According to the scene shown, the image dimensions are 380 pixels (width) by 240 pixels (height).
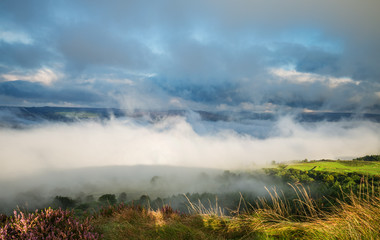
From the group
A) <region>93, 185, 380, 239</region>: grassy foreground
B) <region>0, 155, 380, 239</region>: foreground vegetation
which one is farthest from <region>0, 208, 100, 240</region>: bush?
<region>93, 185, 380, 239</region>: grassy foreground

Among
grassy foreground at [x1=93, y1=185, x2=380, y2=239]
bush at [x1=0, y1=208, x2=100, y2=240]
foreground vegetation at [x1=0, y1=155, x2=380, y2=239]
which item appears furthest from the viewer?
grassy foreground at [x1=93, y1=185, x2=380, y2=239]

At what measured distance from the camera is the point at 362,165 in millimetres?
17031

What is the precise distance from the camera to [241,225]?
7.93m

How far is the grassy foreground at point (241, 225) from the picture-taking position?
624cm

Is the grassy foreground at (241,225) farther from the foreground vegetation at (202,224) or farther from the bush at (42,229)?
the bush at (42,229)

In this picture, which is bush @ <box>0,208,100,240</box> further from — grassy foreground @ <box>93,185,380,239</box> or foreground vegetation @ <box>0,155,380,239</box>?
grassy foreground @ <box>93,185,380,239</box>

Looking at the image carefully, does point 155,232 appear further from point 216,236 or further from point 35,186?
point 35,186

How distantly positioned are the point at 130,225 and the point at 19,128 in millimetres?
135206

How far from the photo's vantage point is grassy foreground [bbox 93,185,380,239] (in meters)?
6.24

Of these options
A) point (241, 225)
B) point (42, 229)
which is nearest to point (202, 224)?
point (241, 225)

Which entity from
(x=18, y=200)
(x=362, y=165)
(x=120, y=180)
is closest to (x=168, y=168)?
(x=120, y=180)

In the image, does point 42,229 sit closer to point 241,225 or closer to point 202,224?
point 202,224

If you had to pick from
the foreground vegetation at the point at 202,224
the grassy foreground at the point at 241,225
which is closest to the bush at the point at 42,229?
the foreground vegetation at the point at 202,224

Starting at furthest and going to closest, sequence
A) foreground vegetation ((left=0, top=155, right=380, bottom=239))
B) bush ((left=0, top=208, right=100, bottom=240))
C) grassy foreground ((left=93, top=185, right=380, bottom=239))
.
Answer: grassy foreground ((left=93, top=185, right=380, bottom=239)) < foreground vegetation ((left=0, top=155, right=380, bottom=239)) < bush ((left=0, top=208, right=100, bottom=240))
